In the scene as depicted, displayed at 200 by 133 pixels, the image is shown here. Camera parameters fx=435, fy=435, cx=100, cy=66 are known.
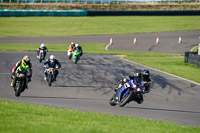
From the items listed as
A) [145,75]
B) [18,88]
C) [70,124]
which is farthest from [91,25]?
[70,124]

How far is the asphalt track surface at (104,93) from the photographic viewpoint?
14991 millimetres

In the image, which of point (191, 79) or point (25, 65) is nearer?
point (25, 65)

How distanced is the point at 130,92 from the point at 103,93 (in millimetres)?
4614

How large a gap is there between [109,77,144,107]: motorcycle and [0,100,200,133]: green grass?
210 cm

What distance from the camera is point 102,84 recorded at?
21.5 meters

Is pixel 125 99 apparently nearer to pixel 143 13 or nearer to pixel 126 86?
pixel 126 86

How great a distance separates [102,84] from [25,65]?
521cm

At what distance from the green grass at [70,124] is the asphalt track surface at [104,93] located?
89.0 inches

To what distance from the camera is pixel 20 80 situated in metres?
17.0

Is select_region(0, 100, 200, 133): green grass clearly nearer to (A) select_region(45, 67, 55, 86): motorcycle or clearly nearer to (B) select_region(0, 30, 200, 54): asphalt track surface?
(A) select_region(45, 67, 55, 86): motorcycle

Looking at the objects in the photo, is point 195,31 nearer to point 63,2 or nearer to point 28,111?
point 63,2

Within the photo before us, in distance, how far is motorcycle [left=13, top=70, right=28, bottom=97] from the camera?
1694 centimetres

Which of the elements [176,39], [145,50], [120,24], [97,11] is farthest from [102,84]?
[97,11]

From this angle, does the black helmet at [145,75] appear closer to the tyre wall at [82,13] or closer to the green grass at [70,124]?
the green grass at [70,124]
